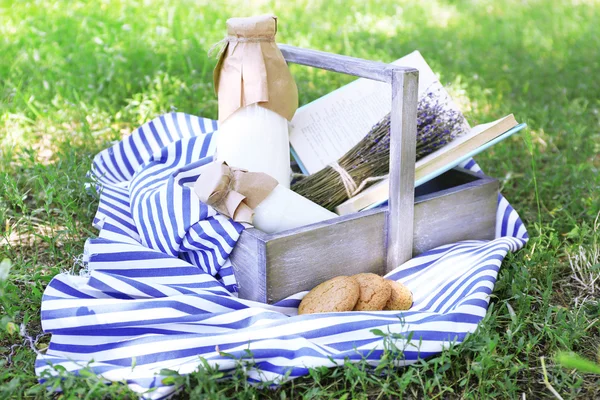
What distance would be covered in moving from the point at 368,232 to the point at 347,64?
530 mm

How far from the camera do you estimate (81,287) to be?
6.43 feet

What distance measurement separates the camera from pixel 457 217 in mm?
2447

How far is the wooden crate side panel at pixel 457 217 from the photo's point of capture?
234 cm

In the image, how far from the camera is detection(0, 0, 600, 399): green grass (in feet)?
5.93

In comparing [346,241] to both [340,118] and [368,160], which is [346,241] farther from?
[340,118]

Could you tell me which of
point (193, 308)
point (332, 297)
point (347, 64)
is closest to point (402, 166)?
point (347, 64)

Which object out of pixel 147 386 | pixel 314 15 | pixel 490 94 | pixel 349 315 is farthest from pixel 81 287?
pixel 314 15

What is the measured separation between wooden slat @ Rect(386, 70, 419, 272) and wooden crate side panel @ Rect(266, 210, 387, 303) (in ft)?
0.13

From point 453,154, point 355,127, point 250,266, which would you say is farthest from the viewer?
point 355,127

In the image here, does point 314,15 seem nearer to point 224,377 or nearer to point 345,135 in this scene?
point 345,135

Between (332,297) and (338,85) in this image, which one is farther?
(338,85)

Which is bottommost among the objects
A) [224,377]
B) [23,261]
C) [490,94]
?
[224,377]

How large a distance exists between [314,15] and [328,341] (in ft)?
13.0

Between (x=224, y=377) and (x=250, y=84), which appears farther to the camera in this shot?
(x=250, y=84)
